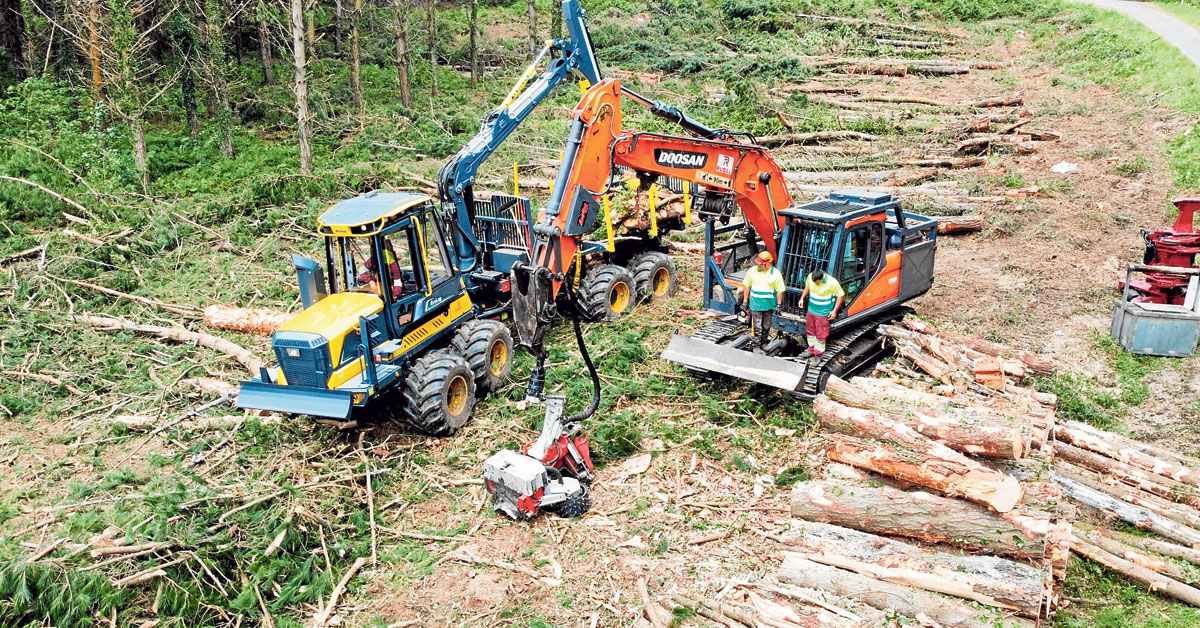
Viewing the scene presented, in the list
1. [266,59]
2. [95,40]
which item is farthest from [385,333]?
[266,59]

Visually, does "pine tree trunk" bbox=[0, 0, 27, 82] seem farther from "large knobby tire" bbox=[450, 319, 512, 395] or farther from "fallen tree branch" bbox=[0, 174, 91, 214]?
"large knobby tire" bbox=[450, 319, 512, 395]

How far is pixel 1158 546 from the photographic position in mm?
7191

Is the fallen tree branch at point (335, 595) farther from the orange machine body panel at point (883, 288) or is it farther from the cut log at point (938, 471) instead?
the orange machine body panel at point (883, 288)

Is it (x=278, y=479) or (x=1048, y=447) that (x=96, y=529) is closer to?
(x=278, y=479)

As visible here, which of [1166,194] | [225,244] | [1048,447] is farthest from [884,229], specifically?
[225,244]

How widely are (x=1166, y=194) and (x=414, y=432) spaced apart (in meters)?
16.7

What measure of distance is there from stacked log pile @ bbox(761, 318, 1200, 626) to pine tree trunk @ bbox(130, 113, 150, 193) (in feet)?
51.4

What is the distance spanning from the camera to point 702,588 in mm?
6770

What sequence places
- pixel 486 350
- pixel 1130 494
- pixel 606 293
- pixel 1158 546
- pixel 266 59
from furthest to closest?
pixel 266 59, pixel 606 293, pixel 486 350, pixel 1130 494, pixel 1158 546

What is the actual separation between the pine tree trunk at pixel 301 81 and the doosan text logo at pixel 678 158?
10.8 metres

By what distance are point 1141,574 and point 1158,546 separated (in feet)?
1.66

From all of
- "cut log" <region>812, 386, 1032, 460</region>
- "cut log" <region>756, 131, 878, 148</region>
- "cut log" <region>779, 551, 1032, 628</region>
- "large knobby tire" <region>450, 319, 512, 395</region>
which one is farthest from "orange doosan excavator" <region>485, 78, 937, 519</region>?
"cut log" <region>756, 131, 878, 148</region>

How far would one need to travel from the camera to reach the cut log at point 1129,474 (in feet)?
25.6

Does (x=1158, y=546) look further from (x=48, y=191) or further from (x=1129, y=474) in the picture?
(x=48, y=191)
